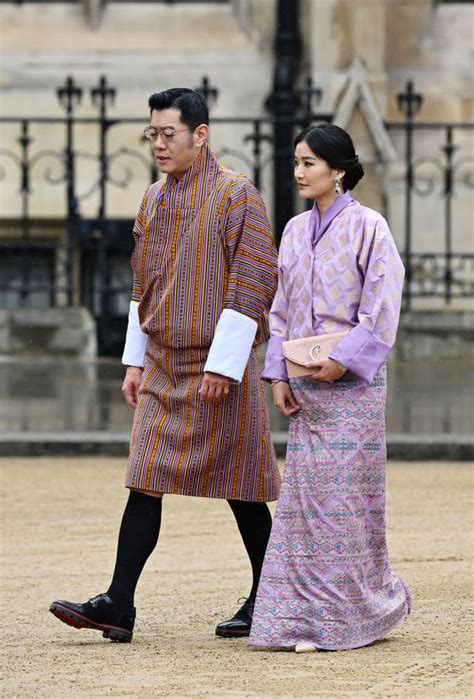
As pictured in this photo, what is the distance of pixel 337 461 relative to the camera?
5.82 m

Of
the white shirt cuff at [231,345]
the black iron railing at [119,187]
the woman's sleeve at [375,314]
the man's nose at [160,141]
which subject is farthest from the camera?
the black iron railing at [119,187]

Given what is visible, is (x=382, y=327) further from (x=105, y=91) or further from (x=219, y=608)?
(x=105, y=91)

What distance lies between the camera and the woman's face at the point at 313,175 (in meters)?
5.93

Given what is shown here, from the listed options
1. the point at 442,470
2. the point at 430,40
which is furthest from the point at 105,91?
the point at 442,470

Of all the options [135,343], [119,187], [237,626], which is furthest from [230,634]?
[119,187]

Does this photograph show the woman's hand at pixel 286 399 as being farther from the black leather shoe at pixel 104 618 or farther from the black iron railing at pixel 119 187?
the black iron railing at pixel 119 187

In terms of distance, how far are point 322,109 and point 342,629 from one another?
11.3 meters

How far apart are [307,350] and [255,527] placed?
0.68m

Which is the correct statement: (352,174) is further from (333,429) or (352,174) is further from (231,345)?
(333,429)

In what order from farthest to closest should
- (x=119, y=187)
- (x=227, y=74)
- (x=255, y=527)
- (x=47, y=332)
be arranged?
(x=227, y=74) < (x=119, y=187) < (x=47, y=332) < (x=255, y=527)

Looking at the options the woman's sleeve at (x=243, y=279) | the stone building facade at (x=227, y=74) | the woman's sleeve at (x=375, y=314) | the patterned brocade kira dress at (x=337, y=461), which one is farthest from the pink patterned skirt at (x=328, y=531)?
the stone building facade at (x=227, y=74)

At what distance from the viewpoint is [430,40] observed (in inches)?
687

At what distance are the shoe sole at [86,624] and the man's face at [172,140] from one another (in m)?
1.39

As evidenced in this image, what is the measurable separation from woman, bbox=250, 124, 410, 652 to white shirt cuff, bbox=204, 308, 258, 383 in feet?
0.31
